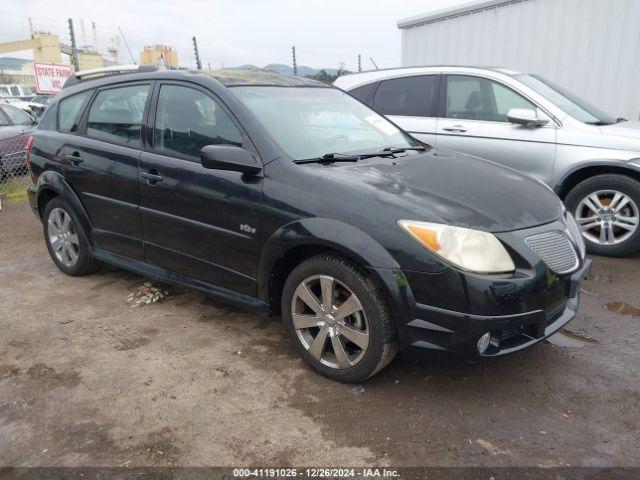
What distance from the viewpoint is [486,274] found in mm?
2516

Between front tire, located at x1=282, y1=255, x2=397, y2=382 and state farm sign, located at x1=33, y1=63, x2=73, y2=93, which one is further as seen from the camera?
state farm sign, located at x1=33, y1=63, x2=73, y2=93

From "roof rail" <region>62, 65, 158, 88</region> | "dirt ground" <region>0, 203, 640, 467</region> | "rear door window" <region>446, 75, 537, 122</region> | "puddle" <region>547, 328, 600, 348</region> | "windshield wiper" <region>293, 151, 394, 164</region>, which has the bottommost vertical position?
Answer: "puddle" <region>547, 328, 600, 348</region>

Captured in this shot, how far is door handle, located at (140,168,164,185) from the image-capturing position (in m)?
3.62

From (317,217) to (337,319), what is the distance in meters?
0.56

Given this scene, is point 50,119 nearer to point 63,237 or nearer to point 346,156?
point 63,237

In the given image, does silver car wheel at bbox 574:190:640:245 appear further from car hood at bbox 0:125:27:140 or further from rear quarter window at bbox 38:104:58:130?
car hood at bbox 0:125:27:140

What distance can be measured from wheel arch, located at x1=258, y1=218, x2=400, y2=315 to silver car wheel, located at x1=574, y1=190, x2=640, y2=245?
10.6 ft

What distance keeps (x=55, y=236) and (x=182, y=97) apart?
206cm

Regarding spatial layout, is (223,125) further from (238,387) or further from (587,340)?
(587,340)

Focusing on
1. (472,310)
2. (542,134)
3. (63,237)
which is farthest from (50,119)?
(542,134)

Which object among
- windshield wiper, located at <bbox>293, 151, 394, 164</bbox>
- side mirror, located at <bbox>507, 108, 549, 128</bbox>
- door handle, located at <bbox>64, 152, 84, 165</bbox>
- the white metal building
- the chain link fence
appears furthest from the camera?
the chain link fence

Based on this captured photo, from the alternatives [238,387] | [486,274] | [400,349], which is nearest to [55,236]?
[238,387]

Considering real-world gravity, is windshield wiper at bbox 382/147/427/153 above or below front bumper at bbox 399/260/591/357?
above

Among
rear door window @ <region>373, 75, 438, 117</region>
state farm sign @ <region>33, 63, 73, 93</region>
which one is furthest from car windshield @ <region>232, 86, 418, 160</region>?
state farm sign @ <region>33, 63, 73, 93</region>
